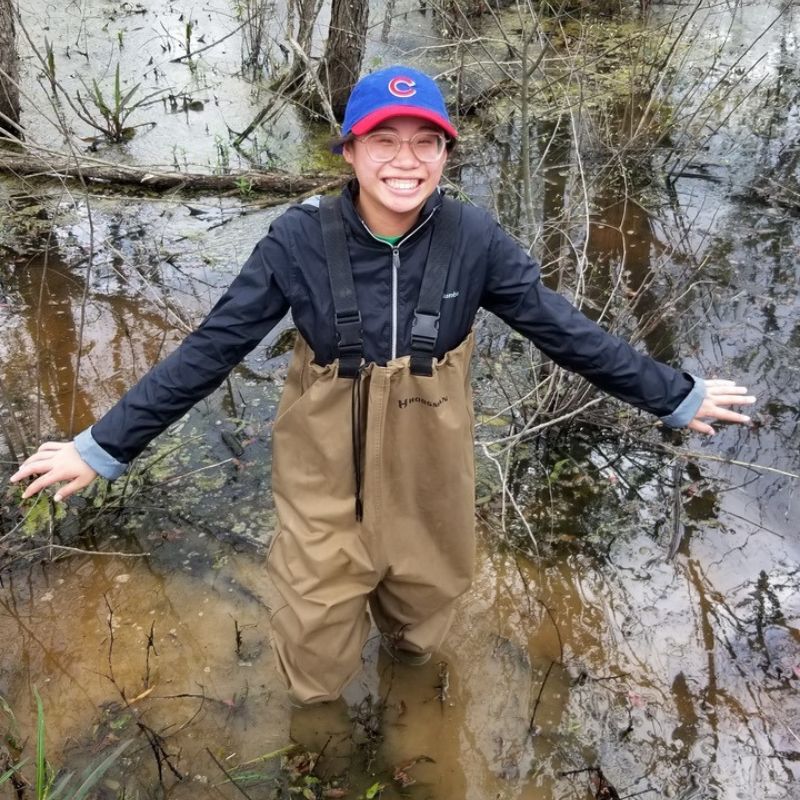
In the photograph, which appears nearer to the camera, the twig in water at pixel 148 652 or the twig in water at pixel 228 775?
the twig in water at pixel 228 775

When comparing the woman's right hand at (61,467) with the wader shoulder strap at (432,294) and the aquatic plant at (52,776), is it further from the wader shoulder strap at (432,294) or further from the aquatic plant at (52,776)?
the wader shoulder strap at (432,294)

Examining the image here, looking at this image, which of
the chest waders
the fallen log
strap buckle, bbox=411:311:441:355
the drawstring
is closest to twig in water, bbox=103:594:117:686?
the chest waders

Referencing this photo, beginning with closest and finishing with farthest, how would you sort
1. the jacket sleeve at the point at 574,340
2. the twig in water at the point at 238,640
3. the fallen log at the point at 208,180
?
the jacket sleeve at the point at 574,340, the twig in water at the point at 238,640, the fallen log at the point at 208,180

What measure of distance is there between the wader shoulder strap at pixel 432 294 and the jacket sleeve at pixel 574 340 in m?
0.12

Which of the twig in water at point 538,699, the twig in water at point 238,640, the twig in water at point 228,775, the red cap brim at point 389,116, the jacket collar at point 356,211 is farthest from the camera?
the twig in water at point 238,640

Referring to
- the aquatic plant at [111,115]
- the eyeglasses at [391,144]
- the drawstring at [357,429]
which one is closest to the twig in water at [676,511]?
the drawstring at [357,429]

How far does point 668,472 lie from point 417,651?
150 centimetres

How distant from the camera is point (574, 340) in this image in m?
1.82

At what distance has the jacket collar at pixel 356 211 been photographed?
169 centimetres

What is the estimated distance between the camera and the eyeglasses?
165cm

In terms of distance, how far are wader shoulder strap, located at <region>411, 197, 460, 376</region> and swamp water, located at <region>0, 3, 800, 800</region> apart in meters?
1.28

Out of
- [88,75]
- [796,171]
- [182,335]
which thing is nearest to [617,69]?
[796,171]

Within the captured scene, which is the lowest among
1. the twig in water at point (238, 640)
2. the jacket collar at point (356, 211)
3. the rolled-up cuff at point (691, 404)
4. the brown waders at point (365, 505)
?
the twig in water at point (238, 640)

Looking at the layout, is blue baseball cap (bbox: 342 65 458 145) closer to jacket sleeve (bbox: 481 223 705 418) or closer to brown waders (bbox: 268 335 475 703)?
jacket sleeve (bbox: 481 223 705 418)
